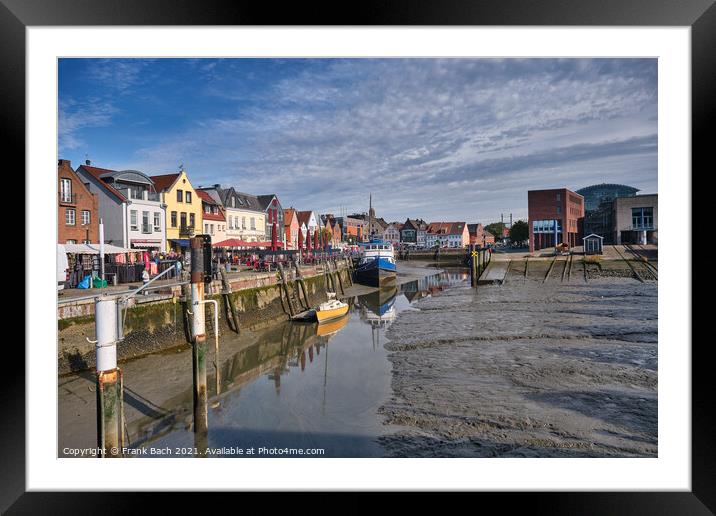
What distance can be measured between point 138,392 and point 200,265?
12.0ft

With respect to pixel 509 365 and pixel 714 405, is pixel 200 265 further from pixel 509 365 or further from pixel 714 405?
pixel 509 365

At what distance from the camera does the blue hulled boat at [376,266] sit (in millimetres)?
30203

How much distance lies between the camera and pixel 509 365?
928 centimetres

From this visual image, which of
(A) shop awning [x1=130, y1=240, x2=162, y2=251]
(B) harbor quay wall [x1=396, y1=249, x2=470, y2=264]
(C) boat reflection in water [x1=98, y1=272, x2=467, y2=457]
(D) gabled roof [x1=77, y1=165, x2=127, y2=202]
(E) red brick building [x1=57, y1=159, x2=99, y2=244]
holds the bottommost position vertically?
(C) boat reflection in water [x1=98, y1=272, x2=467, y2=457]

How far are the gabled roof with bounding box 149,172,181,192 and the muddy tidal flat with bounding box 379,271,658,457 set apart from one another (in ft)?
54.8

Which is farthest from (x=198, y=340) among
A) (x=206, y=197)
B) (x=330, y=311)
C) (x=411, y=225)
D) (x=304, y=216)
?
(x=411, y=225)

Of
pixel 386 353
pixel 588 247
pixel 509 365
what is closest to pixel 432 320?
pixel 386 353

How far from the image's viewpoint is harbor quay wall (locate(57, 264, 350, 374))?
345 inches

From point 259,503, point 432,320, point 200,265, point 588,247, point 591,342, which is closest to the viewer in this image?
point 259,503

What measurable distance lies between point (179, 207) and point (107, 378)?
21.7m

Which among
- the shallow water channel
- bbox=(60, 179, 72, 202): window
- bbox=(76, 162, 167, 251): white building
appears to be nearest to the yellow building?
bbox=(76, 162, 167, 251): white building

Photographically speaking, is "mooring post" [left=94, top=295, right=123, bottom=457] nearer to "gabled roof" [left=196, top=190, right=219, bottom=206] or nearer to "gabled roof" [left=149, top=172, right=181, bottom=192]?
"gabled roof" [left=149, top=172, right=181, bottom=192]
